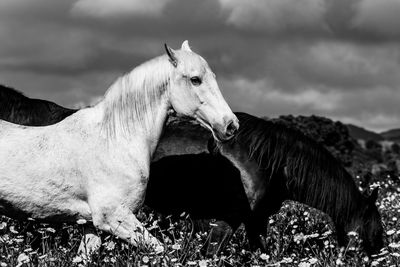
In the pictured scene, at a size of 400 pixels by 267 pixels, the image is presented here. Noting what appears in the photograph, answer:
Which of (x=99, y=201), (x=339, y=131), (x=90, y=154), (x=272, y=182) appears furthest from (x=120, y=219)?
(x=339, y=131)

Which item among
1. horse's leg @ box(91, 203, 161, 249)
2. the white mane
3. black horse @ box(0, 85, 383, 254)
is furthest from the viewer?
black horse @ box(0, 85, 383, 254)

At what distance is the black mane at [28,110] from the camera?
26.7ft

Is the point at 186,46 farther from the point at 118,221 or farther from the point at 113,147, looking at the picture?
the point at 118,221

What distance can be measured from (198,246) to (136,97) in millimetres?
1338

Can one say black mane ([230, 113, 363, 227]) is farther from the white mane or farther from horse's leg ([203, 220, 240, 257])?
the white mane

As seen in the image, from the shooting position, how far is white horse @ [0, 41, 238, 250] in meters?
5.40

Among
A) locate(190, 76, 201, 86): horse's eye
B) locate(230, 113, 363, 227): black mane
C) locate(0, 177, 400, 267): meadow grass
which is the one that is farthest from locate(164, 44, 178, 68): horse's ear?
locate(230, 113, 363, 227): black mane

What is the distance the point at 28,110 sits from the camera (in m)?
8.28

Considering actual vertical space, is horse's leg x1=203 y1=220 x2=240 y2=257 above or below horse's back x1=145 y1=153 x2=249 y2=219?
below

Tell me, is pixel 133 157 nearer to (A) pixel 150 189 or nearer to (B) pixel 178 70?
(B) pixel 178 70

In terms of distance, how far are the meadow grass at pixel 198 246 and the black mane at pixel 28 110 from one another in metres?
→ 1.25

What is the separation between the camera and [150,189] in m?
6.91

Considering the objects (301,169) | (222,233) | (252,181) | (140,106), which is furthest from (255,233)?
(140,106)

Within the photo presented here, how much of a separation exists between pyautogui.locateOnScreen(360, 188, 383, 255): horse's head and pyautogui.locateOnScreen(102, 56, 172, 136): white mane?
2695mm
